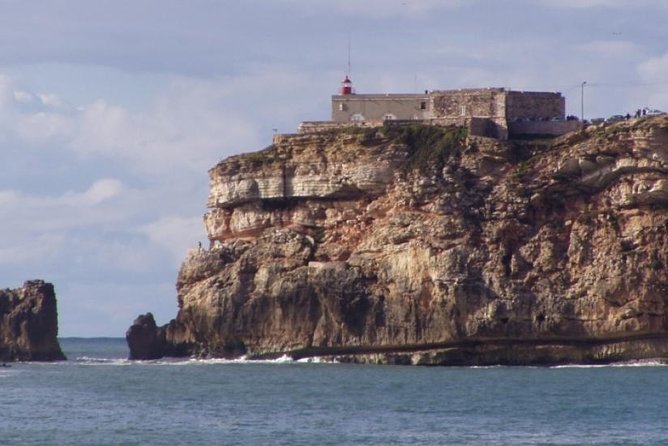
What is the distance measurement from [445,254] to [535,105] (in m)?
11.1

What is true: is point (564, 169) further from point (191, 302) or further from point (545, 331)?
point (191, 302)

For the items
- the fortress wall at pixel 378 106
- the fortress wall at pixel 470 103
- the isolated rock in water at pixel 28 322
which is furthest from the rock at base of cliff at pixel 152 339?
the fortress wall at pixel 470 103

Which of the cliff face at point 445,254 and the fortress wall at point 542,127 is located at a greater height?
the fortress wall at point 542,127

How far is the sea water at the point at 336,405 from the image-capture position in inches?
1916

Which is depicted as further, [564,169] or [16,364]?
[16,364]

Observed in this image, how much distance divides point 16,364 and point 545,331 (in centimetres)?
2490

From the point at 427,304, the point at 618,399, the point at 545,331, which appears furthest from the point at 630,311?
the point at 618,399

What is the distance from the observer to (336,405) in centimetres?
5681

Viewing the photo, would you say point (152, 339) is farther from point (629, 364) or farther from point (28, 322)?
point (629, 364)

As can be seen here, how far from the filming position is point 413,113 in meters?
83.8

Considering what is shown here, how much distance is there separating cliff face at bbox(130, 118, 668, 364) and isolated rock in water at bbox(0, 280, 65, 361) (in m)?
7.00

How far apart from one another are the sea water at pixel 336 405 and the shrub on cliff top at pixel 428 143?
29.8ft

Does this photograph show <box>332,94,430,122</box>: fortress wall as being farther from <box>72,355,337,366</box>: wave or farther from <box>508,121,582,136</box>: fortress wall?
<box>72,355,337,366</box>: wave

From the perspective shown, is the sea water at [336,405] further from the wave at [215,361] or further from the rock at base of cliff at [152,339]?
the rock at base of cliff at [152,339]
